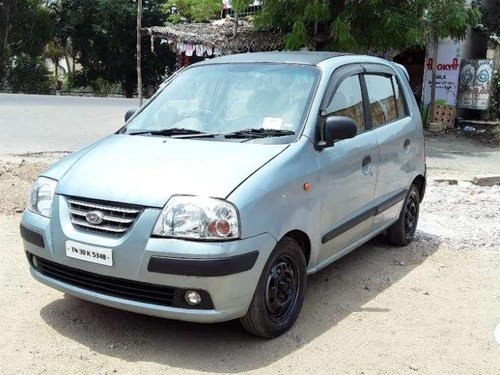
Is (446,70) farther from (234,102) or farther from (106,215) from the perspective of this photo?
(106,215)

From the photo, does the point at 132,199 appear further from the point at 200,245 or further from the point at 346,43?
the point at 346,43

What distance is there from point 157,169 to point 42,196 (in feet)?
2.60

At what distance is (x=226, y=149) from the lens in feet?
12.1

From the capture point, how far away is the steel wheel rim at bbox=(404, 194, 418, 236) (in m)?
5.69

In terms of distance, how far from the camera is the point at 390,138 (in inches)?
195

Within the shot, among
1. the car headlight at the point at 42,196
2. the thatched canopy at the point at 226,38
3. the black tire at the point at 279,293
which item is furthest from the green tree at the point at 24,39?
the black tire at the point at 279,293

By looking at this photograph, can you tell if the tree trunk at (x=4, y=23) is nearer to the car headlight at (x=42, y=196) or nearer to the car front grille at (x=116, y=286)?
the car headlight at (x=42, y=196)

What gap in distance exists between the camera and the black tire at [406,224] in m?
5.56

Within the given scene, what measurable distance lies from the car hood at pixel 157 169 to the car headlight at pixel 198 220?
0.19 ft

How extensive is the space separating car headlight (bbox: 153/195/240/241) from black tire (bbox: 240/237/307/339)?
1.32 feet

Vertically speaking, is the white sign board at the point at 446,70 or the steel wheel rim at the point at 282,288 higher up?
the white sign board at the point at 446,70

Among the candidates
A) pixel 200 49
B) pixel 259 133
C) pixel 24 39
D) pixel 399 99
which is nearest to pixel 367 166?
pixel 259 133

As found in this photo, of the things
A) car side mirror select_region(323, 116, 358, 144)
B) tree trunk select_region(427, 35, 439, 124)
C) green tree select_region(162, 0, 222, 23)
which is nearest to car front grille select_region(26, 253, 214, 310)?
car side mirror select_region(323, 116, 358, 144)

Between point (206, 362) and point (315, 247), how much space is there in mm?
1074
